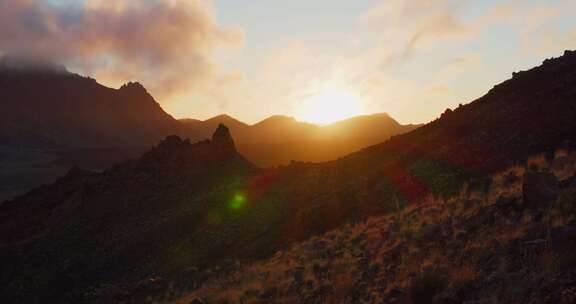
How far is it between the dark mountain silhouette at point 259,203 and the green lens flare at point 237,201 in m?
0.07

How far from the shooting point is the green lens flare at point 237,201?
113ft

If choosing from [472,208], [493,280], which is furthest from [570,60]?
[493,280]

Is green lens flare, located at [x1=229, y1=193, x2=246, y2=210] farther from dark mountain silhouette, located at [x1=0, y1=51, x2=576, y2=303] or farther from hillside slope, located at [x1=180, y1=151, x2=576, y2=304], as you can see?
hillside slope, located at [x1=180, y1=151, x2=576, y2=304]

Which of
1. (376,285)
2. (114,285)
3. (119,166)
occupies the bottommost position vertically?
(114,285)

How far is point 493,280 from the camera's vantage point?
28.8ft

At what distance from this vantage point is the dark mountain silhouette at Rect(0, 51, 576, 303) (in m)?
22.1

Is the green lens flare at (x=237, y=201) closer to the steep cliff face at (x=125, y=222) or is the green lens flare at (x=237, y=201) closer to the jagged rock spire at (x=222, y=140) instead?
A: the steep cliff face at (x=125, y=222)

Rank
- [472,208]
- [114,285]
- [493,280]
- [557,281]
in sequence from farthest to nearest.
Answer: [114,285] < [472,208] < [493,280] < [557,281]

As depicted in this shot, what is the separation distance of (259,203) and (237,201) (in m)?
1.76

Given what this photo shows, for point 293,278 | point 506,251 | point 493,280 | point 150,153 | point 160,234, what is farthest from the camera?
point 150,153

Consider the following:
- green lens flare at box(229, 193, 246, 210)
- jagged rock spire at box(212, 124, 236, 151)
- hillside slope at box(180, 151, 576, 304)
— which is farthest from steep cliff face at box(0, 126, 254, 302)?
hillside slope at box(180, 151, 576, 304)

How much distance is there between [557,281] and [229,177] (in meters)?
34.0

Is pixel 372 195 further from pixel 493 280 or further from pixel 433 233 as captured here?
pixel 493 280

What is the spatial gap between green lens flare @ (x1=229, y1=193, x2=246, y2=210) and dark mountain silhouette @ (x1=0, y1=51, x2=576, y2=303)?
7cm
